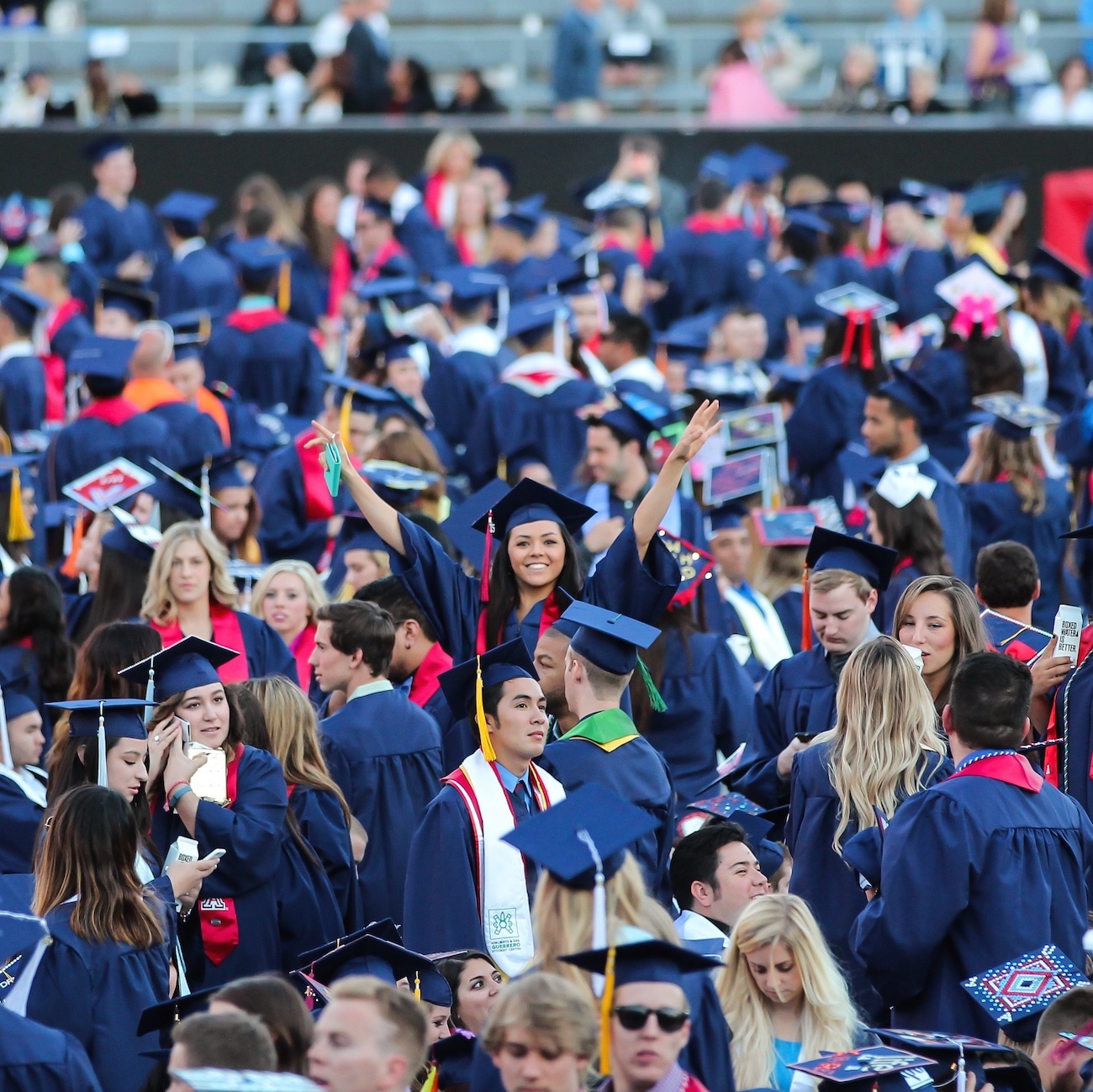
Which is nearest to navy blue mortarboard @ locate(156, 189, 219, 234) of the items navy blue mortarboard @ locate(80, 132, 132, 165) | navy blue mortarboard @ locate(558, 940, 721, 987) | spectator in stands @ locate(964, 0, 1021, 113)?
navy blue mortarboard @ locate(80, 132, 132, 165)

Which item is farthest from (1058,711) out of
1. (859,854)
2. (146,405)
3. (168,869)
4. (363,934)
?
(146,405)

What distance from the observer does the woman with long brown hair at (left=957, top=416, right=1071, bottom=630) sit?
857cm

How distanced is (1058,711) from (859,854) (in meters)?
1.23

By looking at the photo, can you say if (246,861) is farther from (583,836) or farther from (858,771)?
(858,771)

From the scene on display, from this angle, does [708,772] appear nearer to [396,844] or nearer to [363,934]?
[396,844]

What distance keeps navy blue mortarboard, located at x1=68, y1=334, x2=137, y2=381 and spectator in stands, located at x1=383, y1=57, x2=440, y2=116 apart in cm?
939

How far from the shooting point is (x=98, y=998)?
15.1 ft

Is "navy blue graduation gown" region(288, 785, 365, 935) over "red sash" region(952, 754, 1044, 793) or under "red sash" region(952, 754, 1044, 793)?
under

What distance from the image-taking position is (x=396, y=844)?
6180mm

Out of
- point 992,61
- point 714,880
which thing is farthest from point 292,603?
point 992,61

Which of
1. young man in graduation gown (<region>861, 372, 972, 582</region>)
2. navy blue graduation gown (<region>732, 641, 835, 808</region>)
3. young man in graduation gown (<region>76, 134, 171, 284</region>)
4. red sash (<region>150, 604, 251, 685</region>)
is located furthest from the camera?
young man in graduation gown (<region>76, 134, 171, 284</region>)

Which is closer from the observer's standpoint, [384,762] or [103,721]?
[103,721]

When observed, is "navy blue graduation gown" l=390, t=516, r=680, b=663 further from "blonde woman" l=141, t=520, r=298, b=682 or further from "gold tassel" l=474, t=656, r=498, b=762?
"blonde woman" l=141, t=520, r=298, b=682

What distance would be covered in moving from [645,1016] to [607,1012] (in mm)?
83
